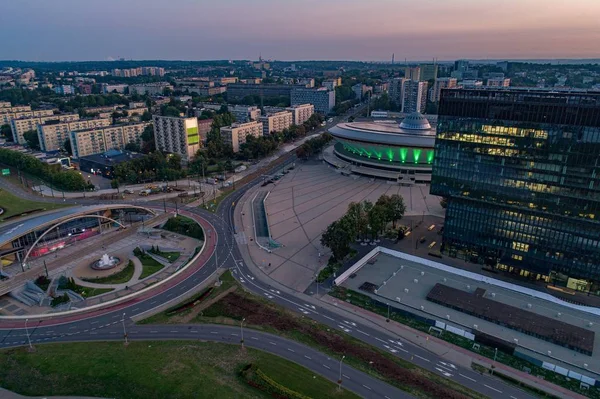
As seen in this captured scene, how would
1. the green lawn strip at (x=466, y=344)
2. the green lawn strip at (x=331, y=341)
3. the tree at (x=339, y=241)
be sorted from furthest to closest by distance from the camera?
1. the tree at (x=339, y=241)
2. the green lawn strip at (x=466, y=344)
3. the green lawn strip at (x=331, y=341)

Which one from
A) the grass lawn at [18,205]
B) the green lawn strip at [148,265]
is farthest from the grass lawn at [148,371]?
the grass lawn at [18,205]

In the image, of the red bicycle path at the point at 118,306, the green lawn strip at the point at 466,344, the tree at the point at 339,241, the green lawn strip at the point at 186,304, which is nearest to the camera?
the green lawn strip at the point at 466,344

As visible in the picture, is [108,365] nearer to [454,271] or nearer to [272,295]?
[272,295]

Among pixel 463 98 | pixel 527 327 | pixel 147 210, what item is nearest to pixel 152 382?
pixel 527 327

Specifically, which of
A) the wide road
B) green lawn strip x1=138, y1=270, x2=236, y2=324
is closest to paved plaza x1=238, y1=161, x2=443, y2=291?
the wide road

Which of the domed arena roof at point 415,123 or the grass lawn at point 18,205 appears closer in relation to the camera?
the grass lawn at point 18,205

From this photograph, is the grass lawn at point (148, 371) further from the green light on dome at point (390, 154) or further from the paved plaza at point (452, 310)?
the green light on dome at point (390, 154)

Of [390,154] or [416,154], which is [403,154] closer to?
[416,154]
